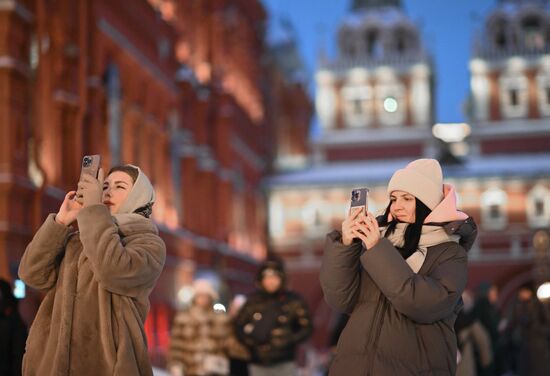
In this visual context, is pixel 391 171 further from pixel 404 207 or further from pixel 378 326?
pixel 378 326

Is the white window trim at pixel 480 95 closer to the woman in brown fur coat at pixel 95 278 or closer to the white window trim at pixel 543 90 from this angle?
the white window trim at pixel 543 90

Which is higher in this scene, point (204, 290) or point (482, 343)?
point (204, 290)

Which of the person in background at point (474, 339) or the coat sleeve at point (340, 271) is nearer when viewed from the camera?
the coat sleeve at point (340, 271)

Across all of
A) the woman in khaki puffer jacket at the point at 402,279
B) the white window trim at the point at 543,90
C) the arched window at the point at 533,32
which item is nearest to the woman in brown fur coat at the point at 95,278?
the woman in khaki puffer jacket at the point at 402,279

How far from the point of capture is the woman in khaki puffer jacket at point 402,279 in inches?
217

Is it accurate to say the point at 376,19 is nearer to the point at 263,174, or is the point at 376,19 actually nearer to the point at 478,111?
the point at 478,111

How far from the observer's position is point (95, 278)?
568 centimetres

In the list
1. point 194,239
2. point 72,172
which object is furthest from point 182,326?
point 194,239

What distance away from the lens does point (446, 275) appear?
18.6ft

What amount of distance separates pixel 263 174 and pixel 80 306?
142ft

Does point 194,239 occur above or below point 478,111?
below

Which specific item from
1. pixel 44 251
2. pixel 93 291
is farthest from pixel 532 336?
pixel 44 251

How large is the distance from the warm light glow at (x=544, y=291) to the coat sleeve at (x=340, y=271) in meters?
5.58

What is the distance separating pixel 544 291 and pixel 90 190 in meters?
6.36
